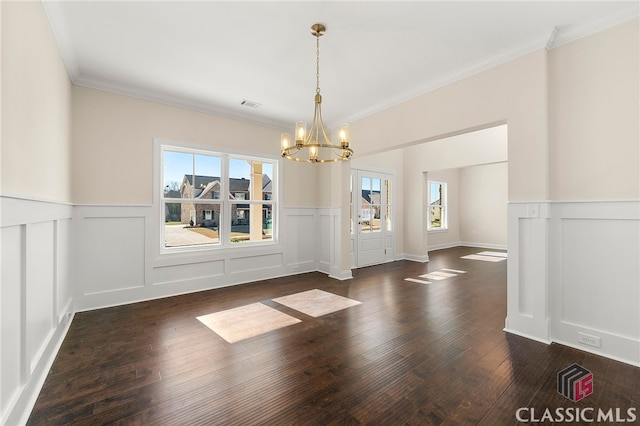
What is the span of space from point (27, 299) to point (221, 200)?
295 cm

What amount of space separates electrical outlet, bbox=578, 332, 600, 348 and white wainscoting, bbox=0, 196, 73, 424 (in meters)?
4.10

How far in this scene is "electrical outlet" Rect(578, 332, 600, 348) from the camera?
2460 mm

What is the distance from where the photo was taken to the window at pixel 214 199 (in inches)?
169

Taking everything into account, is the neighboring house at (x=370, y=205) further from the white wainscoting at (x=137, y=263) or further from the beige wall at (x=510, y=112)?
the beige wall at (x=510, y=112)

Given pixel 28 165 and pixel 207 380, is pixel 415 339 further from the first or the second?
pixel 28 165

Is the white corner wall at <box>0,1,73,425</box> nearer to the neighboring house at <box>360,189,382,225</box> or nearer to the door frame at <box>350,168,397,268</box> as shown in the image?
the door frame at <box>350,168,397,268</box>

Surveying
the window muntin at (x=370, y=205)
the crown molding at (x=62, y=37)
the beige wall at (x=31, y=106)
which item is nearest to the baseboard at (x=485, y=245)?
the window muntin at (x=370, y=205)

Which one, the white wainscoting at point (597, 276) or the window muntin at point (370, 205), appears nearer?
the white wainscoting at point (597, 276)

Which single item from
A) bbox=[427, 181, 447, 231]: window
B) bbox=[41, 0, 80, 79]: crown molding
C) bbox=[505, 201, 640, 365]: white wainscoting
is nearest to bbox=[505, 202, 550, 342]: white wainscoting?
bbox=[505, 201, 640, 365]: white wainscoting

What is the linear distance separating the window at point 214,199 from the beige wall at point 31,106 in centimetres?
145

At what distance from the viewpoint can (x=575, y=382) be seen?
78.5 inches

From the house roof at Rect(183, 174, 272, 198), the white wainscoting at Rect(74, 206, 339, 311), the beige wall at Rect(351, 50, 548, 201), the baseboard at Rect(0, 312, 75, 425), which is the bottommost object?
the baseboard at Rect(0, 312, 75, 425)

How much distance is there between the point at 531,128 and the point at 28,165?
163 inches

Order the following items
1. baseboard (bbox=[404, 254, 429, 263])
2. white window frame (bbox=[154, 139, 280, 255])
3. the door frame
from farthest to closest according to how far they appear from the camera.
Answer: baseboard (bbox=[404, 254, 429, 263]) < the door frame < white window frame (bbox=[154, 139, 280, 255])
